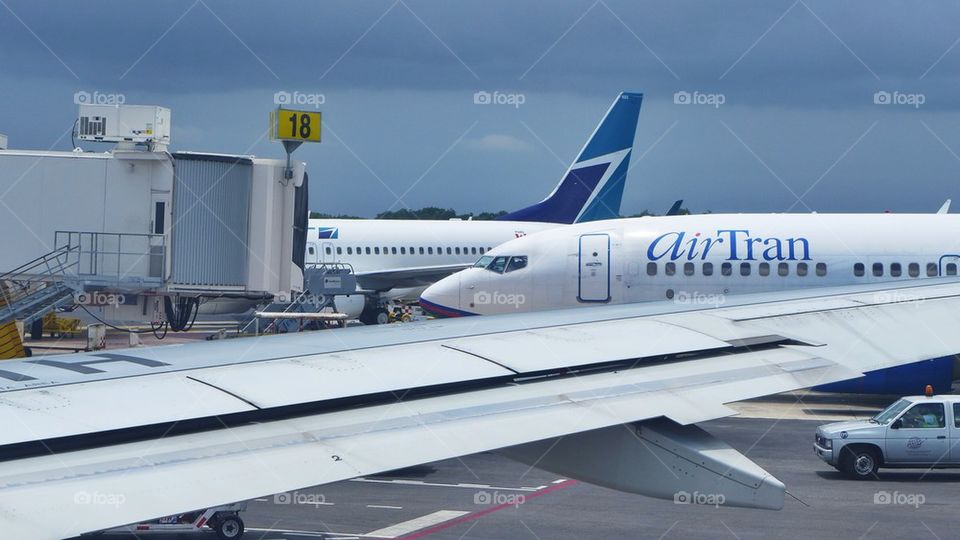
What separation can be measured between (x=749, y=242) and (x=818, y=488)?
10.7 metres

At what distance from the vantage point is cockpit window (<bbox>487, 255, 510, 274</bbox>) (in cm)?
2950

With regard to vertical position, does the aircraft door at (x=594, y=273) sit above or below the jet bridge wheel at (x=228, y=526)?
above

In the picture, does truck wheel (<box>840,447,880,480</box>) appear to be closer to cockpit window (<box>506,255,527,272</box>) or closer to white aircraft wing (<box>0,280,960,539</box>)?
cockpit window (<box>506,255,527,272</box>)

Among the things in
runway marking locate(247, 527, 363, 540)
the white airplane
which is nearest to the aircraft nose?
runway marking locate(247, 527, 363, 540)

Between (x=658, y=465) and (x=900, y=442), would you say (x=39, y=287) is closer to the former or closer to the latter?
(x=900, y=442)

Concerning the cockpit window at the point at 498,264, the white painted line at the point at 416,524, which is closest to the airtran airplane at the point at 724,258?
the cockpit window at the point at 498,264

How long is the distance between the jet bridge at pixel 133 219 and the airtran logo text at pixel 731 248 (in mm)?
9690

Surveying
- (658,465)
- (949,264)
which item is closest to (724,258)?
(949,264)

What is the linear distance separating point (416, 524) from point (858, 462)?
326 inches

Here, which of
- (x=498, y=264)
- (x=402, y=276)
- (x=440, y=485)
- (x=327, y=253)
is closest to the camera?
(x=440, y=485)

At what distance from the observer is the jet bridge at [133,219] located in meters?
24.9

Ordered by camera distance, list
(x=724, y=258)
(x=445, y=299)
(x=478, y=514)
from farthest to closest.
A: 1. (x=445, y=299)
2. (x=724, y=258)
3. (x=478, y=514)

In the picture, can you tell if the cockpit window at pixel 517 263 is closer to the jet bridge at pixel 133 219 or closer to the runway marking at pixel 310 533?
the jet bridge at pixel 133 219

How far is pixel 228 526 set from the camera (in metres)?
14.5
